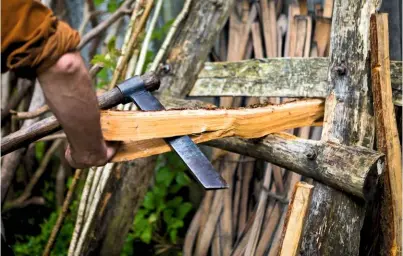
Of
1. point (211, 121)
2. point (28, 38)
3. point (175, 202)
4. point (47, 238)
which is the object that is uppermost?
point (28, 38)

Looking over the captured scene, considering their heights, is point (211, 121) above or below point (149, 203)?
Result: above

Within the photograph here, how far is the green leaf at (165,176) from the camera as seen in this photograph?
4.45 metres

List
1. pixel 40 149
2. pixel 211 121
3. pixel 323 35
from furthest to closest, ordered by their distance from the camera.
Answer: pixel 40 149 < pixel 323 35 < pixel 211 121

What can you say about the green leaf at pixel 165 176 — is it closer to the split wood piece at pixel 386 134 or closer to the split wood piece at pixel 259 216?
the split wood piece at pixel 259 216

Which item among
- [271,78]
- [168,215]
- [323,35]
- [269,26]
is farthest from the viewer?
[168,215]

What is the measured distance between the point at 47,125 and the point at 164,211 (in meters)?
1.98

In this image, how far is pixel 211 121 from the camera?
9.22 feet

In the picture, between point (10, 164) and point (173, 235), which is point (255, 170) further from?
point (10, 164)

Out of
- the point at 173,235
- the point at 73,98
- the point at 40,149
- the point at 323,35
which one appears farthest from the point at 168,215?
the point at 73,98

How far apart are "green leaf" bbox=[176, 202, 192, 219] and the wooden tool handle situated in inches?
73.6

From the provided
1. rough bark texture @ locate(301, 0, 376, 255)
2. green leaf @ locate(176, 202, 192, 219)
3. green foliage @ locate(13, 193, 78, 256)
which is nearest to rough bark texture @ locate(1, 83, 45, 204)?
green foliage @ locate(13, 193, 78, 256)

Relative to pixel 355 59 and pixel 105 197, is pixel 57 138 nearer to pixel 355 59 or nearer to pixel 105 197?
pixel 105 197

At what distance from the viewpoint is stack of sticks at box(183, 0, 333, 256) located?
378cm

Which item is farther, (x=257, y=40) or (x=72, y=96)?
(x=257, y=40)
